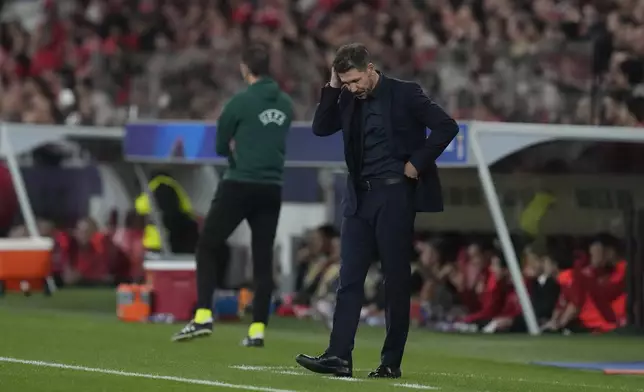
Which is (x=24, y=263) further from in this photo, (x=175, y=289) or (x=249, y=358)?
(x=249, y=358)

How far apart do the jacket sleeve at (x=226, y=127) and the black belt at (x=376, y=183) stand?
290 cm


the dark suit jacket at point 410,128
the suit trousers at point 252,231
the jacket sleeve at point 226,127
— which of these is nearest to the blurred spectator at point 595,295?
the suit trousers at point 252,231

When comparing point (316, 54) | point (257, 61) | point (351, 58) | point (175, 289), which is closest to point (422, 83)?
point (316, 54)

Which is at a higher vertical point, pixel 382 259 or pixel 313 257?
pixel 382 259

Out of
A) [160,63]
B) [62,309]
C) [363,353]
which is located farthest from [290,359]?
[160,63]

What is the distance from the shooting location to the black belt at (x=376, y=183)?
9.69 m

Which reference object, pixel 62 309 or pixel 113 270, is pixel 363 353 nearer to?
pixel 62 309

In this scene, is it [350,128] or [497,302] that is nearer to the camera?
[350,128]

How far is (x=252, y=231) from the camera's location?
1277 cm

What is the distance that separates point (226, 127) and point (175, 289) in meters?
4.27

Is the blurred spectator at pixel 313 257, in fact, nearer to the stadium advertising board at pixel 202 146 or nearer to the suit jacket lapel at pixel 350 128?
the stadium advertising board at pixel 202 146

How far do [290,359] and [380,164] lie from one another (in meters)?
2.28

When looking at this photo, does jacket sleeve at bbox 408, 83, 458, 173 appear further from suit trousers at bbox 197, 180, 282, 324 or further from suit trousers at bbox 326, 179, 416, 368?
suit trousers at bbox 197, 180, 282, 324

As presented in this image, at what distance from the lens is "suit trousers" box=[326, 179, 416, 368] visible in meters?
9.69
